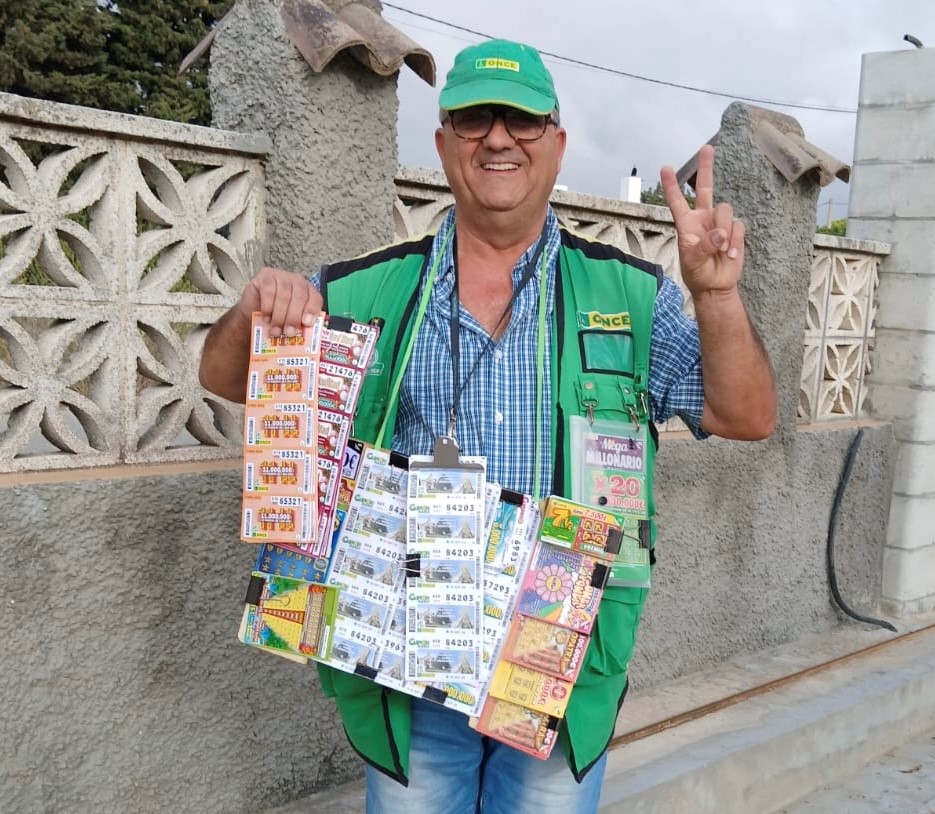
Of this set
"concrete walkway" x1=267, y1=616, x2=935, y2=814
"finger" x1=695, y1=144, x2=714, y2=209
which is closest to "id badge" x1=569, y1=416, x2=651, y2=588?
"finger" x1=695, y1=144, x2=714, y2=209

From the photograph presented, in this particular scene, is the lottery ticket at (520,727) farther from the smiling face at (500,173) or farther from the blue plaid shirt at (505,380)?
the smiling face at (500,173)

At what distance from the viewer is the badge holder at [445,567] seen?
1.70m

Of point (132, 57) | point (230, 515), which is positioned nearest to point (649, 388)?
point (230, 515)

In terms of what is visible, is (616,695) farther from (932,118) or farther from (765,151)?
(932,118)

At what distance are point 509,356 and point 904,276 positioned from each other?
3912 millimetres

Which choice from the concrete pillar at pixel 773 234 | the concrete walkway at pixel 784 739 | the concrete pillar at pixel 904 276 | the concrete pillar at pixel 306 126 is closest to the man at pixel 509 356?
the concrete pillar at pixel 306 126

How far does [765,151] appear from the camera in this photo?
419cm

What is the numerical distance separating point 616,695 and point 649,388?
563mm

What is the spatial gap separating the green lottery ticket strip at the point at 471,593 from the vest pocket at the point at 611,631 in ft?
0.20

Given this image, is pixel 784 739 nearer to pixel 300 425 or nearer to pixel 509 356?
pixel 509 356

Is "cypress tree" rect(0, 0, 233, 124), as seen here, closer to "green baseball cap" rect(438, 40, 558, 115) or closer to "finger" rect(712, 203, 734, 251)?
"green baseball cap" rect(438, 40, 558, 115)

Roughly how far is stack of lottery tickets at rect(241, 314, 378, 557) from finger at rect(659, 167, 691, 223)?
0.54 meters

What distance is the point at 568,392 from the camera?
1761mm

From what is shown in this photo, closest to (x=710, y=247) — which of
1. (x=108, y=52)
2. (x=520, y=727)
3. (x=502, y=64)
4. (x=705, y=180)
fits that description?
(x=705, y=180)
